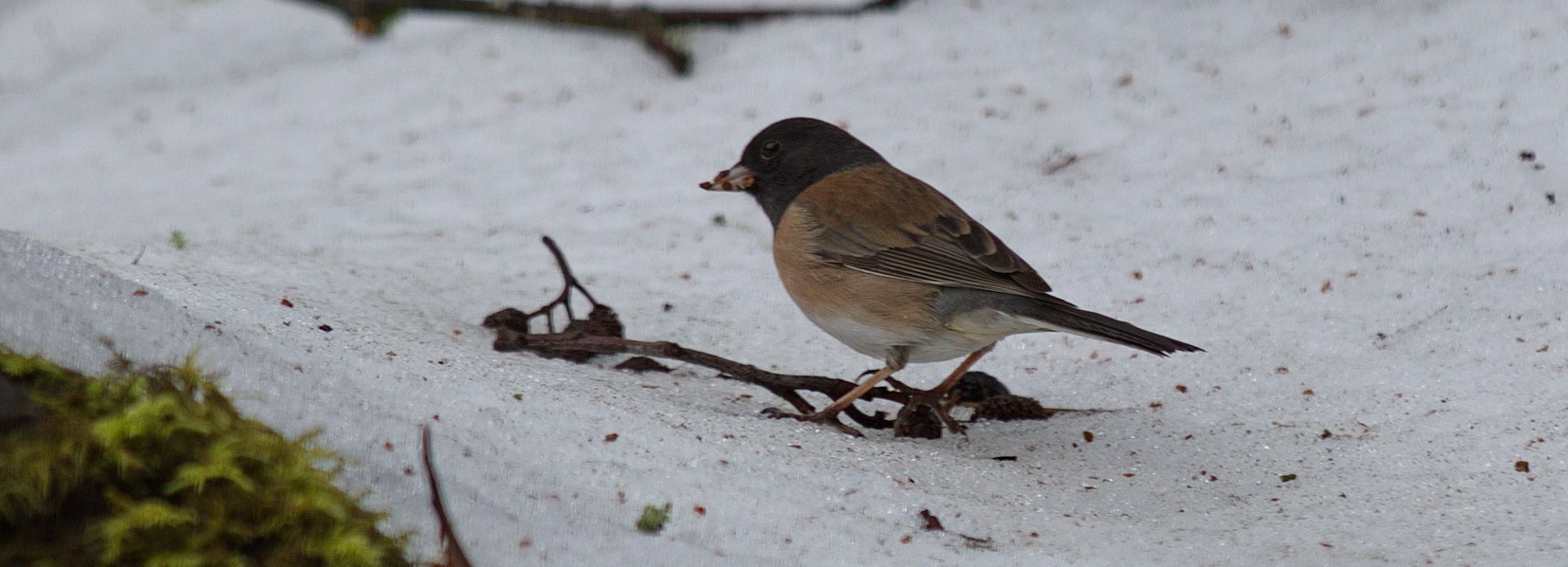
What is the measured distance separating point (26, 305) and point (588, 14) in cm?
523

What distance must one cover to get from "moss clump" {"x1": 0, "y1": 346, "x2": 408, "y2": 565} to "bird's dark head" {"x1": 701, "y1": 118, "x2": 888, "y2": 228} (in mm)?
2554

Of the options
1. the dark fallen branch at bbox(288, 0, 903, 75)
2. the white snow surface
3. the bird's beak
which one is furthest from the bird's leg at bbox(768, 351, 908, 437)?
the dark fallen branch at bbox(288, 0, 903, 75)

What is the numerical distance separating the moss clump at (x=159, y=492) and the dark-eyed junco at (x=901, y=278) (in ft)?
6.11

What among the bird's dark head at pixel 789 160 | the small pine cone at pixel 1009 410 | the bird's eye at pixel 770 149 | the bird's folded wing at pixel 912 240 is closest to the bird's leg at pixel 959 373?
the small pine cone at pixel 1009 410

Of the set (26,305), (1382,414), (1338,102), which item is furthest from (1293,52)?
(26,305)

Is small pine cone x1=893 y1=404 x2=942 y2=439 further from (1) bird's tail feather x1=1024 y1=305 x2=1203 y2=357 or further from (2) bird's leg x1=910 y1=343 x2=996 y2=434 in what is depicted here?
(1) bird's tail feather x1=1024 y1=305 x2=1203 y2=357

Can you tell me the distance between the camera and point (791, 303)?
16.8 feet

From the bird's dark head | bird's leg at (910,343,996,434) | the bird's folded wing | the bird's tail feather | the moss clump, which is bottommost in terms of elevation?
the moss clump

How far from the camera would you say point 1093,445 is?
3943 mm

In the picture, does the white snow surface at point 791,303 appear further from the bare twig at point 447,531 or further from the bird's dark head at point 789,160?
the bird's dark head at point 789,160

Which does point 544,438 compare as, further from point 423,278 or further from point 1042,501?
point 423,278

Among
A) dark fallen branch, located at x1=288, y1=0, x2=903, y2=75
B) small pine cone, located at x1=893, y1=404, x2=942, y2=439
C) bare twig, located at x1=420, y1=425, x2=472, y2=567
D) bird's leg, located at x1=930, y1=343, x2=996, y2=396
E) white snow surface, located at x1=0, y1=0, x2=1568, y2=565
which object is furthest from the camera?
dark fallen branch, located at x1=288, y1=0, x2=903, y2=75

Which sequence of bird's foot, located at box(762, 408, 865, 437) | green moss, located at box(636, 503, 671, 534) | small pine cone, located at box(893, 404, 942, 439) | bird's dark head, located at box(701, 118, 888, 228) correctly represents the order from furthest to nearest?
bird's dark head, located at box(701, 118, 888, 228)
small pine cone, located at box(893, 404, 942, 439)
bird's foot, located at box(762, 408, 865, 437)
green moss, located at box(636, 503, 671, 534)

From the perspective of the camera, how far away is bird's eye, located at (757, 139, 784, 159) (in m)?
4.77
